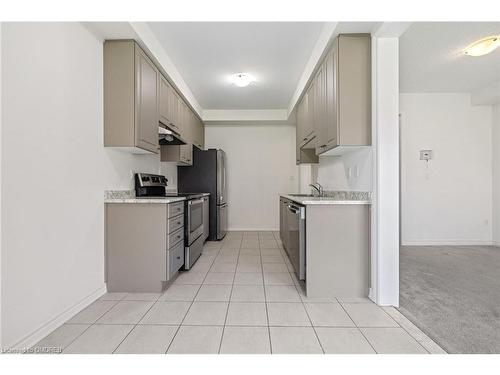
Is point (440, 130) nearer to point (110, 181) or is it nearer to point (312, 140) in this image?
point (312, 140)

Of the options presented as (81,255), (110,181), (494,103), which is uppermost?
(494,103)

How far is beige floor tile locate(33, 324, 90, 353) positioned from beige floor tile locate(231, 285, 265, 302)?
1143 mm

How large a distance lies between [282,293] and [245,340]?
84 centimetres

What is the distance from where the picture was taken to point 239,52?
2986 millimetres

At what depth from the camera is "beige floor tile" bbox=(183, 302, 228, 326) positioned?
6.10 feet

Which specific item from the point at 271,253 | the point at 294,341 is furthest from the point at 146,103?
the point at 271,253

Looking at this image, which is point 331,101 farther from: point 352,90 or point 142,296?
point 142,296

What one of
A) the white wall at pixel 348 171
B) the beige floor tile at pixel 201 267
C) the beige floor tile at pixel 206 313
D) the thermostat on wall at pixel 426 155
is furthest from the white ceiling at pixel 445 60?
the beige floor tile at pixel 201 267

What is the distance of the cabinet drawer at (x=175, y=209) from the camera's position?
2.50m

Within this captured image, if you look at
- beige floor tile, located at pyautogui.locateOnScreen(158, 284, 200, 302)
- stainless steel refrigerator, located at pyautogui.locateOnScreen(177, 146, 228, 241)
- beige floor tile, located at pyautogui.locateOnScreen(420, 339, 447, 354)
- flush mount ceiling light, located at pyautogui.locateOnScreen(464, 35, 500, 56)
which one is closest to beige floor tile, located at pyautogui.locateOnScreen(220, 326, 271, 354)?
beige floor tile, located at pyautogui.locateOnScreen(158, 284, 200, 302)

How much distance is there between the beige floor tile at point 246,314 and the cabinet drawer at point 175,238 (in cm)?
84
